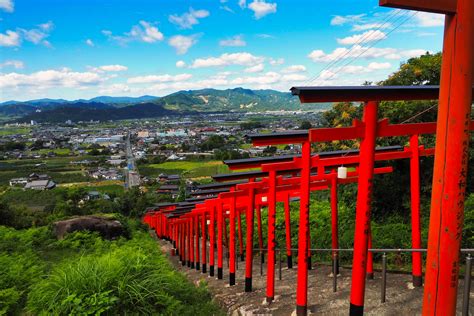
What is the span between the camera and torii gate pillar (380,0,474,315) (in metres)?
3.02

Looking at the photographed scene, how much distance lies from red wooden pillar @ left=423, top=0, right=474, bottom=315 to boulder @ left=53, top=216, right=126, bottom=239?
1799 centimetres

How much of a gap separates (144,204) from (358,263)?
1454 inches

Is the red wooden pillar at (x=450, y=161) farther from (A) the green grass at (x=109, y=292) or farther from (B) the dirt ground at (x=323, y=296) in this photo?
(A) the green grass at (x=109, y=292)

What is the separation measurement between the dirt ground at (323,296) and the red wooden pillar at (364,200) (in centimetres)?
124

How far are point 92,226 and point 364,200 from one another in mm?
17796

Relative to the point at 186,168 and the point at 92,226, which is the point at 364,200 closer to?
the point at 92,226

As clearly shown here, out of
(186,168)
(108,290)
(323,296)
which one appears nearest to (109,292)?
(108,290)

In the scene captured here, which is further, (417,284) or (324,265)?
(324,265)

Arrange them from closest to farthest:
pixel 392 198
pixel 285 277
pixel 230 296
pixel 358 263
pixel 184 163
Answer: pixel 358 263
pixel 230 296
pixel 285 277
pixel 392 198
pixel 184 163

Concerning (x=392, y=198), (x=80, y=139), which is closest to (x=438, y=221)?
(x=392, y=198)

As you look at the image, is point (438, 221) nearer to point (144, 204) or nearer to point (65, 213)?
point (65, 213)

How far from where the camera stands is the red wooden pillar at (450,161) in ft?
9.93

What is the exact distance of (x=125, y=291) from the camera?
5484 mm

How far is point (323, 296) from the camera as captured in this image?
262 inches
